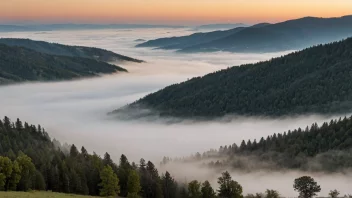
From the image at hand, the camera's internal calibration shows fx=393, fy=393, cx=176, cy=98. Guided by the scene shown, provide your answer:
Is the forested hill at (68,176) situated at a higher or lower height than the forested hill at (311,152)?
higher

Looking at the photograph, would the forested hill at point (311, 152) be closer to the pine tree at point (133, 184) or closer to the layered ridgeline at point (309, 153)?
the layered ridgeline at point (309, 153)

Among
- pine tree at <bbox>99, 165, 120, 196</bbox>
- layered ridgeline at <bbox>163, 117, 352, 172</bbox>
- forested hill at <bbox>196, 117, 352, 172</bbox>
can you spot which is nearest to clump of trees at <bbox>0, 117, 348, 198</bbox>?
pine tree at <bbox>99, 165, 120, 196</bbox>

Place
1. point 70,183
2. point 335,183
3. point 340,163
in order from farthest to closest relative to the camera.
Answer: point 340,163, point 335,183, point 70,183

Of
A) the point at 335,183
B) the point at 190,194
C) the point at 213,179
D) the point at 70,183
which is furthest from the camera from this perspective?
the point at 213,179

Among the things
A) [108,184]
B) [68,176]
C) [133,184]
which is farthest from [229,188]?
[68,176]

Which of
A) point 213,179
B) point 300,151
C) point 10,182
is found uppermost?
point 10,182

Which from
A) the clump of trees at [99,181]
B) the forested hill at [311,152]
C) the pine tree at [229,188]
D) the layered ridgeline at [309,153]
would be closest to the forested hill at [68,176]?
the clump of trees at [99,181]

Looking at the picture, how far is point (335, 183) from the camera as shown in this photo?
468ft

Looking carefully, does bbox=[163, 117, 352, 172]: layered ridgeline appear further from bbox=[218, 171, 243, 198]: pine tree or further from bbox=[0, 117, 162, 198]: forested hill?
bbox=[0, 117, 162, 198]: forested hill

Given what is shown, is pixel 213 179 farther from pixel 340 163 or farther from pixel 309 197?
pixel 309 197

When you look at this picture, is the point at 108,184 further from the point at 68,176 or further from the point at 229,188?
the point at 229,188

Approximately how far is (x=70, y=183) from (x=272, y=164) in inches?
3986

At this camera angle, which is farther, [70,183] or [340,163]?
[340,163]

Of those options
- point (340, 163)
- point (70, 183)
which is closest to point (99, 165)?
point (70, 183)
